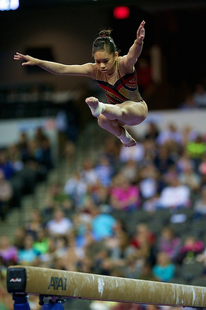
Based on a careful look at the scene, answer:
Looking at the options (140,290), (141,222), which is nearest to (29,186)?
(141,222)

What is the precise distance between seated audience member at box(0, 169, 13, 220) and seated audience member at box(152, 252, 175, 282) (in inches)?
181

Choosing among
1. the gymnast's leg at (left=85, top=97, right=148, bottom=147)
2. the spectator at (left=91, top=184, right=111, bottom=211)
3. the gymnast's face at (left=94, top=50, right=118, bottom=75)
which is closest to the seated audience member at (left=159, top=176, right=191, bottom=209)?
the spectator at (left=91, top=184, right=111, bottom=211)

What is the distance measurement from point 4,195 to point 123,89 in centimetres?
781

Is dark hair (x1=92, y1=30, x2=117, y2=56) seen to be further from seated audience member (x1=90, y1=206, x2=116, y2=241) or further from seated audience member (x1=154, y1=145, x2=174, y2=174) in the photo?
seated audience member (x1=154, y1=145, x2=174, y2=174)

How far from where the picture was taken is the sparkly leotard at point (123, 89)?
4883 mm

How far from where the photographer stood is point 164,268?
8734 mm

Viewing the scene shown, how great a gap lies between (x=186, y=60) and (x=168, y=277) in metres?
8.32

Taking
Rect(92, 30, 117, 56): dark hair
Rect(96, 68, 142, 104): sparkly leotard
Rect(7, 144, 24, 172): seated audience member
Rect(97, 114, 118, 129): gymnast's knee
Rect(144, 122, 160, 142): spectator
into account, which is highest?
Rect(144, 122, 160, 142): spectator

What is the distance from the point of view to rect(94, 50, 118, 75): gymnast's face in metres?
4.67

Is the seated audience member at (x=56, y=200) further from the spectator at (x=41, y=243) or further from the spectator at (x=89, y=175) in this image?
the spectator at (x=41, y=243)

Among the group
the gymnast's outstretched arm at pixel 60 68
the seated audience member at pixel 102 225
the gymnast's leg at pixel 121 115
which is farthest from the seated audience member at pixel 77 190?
the gymnast's outstretched arm at pixel 60 68

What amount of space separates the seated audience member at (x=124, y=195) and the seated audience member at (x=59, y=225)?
3.11ft

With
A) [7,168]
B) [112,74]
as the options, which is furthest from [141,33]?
[7,168]

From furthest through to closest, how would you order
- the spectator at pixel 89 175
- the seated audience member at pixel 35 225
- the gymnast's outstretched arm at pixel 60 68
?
the spectator at pixel 89 175 < the seated audience member at pixel 35 225 < the gymnast's outstretched arm at pixel 60 68
